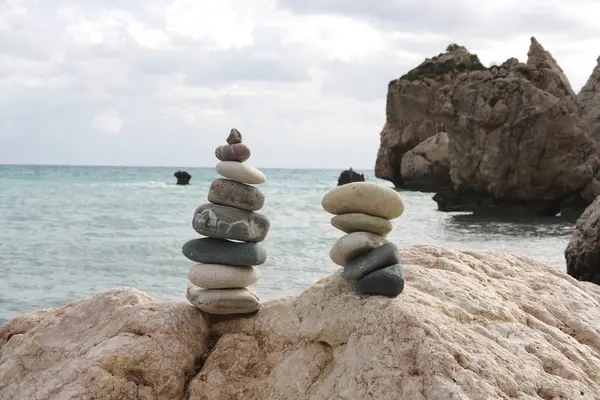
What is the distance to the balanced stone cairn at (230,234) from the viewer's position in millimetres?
4727

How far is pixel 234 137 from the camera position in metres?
4.93

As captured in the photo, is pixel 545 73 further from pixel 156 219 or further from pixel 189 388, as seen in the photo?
pixel 189 388

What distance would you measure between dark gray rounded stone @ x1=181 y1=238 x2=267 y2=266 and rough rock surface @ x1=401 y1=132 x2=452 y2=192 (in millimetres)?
41230

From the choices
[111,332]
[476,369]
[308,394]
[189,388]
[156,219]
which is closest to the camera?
[476,369]

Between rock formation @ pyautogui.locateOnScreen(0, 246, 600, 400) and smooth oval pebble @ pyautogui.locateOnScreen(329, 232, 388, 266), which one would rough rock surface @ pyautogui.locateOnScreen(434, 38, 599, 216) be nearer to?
rock formation @ pyautogui.locateOnScreen(0, 246, 600, 400)

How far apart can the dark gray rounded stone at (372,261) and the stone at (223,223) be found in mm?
773

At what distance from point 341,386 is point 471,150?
87.8 feet

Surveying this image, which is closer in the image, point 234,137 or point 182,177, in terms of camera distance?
point 234,137

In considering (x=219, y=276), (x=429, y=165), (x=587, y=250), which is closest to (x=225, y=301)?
(x=219, y=276)

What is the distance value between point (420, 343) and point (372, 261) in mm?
724

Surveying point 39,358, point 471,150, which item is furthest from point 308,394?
point 471,150

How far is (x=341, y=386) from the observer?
12.6 feet

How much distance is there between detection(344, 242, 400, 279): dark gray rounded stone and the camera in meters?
4.31

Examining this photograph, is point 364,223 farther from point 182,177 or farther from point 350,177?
point 182,177
